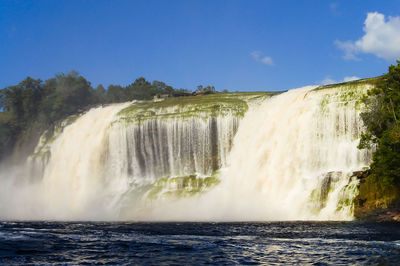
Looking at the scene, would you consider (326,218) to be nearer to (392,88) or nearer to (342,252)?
(392,88)

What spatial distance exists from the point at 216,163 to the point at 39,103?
1446 inches

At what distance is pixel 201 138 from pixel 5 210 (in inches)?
866

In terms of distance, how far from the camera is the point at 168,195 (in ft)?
124

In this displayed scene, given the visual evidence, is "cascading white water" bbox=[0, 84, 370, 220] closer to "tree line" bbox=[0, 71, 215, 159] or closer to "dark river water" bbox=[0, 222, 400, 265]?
"dark river water" bbox=[0, 222, 400, 265]

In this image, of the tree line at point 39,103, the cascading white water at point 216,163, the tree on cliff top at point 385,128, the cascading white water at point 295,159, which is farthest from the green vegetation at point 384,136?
the tree line at point 39,103

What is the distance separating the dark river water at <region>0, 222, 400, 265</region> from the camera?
48.0 feet

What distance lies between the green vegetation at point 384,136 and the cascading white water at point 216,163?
134 cm

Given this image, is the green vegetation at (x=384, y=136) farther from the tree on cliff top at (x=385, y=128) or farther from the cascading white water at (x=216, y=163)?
the cascading white water at (x=216, y=163)

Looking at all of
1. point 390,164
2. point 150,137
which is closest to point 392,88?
point 390,164

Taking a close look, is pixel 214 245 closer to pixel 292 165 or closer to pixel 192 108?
pixel 292 165

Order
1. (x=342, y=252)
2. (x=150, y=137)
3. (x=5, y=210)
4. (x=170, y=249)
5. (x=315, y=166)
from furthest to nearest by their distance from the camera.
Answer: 1. (x=5, y=210)
2. (x=150, y=137)
3. (x=315, y=166)
4. (x=170, y=249)
5. (x=342, y=252)

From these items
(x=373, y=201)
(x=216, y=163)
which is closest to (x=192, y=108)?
(x=216, y=163)

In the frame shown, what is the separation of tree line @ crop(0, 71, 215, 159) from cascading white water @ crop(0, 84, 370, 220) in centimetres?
1151

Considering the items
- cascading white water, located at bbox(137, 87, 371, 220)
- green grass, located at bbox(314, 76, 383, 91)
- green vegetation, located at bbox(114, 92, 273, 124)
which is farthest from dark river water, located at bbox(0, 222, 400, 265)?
green vegetation, located at bbox(114, 92, 273, 124)
